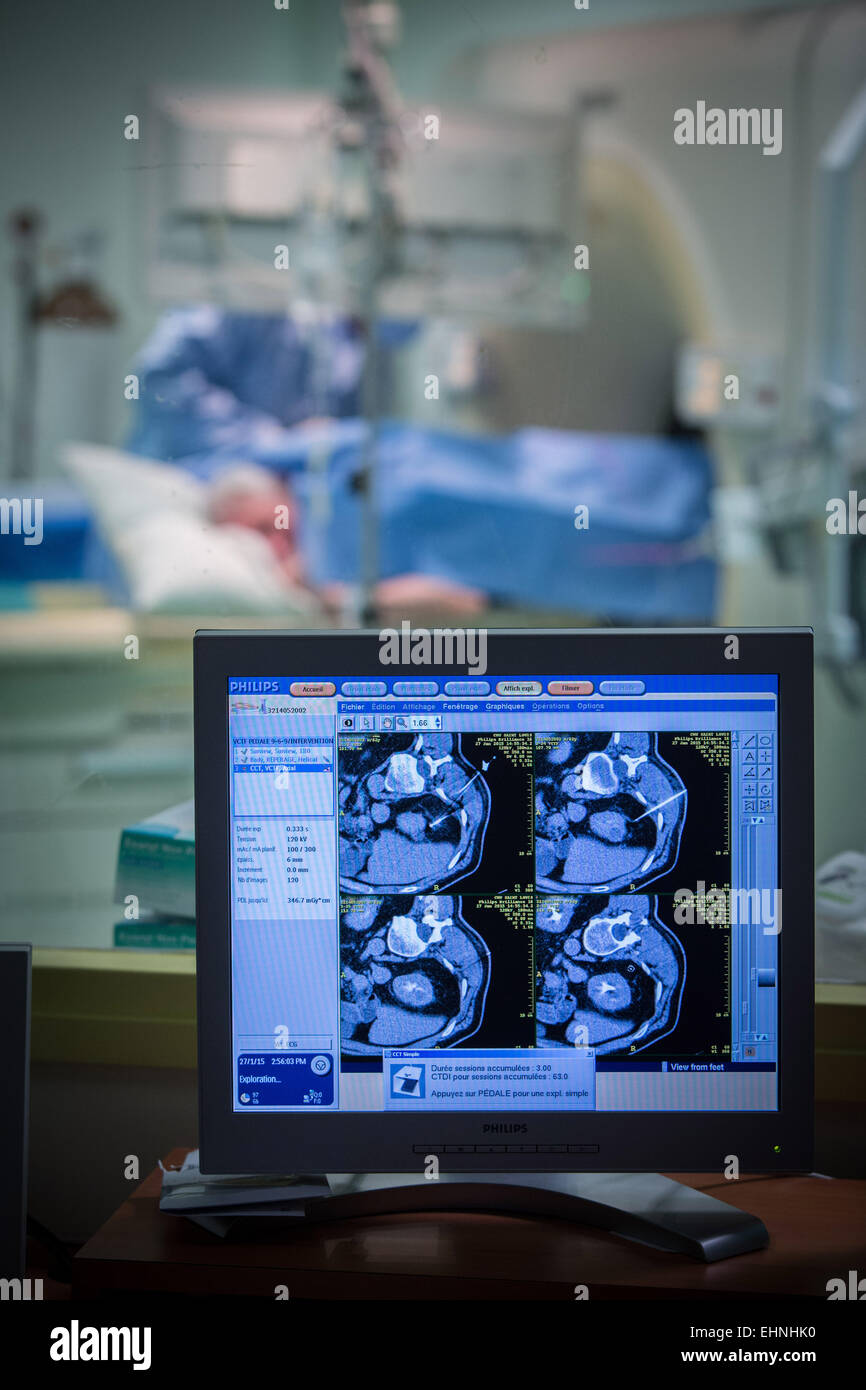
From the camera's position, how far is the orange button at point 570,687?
90 centimetres

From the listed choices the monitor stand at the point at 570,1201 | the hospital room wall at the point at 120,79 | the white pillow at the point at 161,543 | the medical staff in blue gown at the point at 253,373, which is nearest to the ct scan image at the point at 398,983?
the monitor stand at the point at 570,1201

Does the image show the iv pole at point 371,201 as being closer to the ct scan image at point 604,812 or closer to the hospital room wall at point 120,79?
the hospital room wall at point 120,79

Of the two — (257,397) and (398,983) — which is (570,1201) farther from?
(257,397)

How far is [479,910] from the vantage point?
911mm

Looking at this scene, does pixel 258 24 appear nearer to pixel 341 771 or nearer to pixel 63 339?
pixel 63 339

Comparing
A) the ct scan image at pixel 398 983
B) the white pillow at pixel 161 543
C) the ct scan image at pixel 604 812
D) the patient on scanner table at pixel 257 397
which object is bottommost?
the ct scan image at pixel 398 983

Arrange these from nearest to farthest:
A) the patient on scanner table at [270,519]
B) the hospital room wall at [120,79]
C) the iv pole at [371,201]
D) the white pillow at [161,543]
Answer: the hospital room wall at [120,79] → the white pillow at [161,543] → the iv pole at [371,201] → the patient on scanner table at [270,519]

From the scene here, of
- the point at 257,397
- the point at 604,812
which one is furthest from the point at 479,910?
the point at 257,397

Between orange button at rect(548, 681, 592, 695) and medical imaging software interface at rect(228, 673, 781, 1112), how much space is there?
0.02m

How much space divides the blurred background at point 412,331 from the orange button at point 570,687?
902 mm

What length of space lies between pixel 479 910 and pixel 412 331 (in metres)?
2.19

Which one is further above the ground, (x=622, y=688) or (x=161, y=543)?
(x=161, y=543)

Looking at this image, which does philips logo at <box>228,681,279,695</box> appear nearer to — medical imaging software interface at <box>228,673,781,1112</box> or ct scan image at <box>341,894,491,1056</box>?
medical imaging software interface at <box>228,673,781,1112</box>
